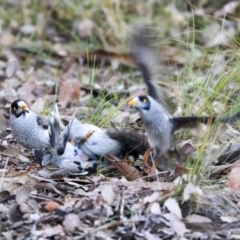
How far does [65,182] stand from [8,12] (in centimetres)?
396

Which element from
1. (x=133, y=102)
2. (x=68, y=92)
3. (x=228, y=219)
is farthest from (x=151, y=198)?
(x=68, y=92)

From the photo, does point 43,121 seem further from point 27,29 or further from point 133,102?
point 27,29

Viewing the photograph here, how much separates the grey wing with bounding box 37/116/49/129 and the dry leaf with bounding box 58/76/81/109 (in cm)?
104

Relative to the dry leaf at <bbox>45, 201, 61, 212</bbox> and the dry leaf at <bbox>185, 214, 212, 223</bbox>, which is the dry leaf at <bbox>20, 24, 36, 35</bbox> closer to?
the dry leaf at <bbox>45, 201, 61, 212</bbox>

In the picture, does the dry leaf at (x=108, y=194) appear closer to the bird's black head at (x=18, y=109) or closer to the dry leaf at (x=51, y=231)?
the dry leaf at (x=51, y=231)

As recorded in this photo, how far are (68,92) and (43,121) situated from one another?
4.17ft

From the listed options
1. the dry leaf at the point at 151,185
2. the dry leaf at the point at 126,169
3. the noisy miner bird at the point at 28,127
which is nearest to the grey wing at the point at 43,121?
the noisy miner bird at the point at 28,127

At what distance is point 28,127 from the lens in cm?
422

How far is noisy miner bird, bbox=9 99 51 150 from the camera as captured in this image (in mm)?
4211

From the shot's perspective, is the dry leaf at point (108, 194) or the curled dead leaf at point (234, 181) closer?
the dry leaf at point (108, 194)

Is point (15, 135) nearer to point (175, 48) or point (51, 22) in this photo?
A: point (175, 48)

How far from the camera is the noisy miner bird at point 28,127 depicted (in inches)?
166

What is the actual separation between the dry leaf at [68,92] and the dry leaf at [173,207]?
2.12 m

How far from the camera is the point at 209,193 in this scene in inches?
143
